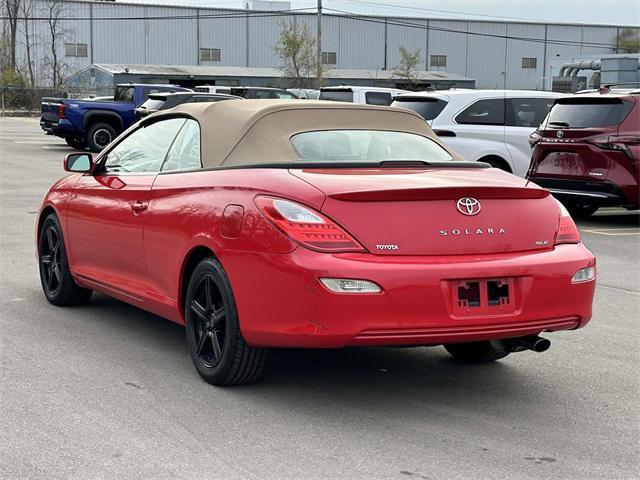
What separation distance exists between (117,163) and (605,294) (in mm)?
4152

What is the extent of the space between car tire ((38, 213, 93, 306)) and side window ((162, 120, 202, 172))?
1547mm

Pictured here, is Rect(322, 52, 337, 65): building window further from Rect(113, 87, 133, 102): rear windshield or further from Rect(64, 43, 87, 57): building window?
Rect(113, 87, 133, 102): rear windshield

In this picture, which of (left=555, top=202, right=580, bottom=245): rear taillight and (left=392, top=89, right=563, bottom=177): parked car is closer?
(left=555, top=202, right=580, bottom=245): rear taillight

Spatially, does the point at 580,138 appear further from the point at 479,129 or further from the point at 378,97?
the point at 378,97

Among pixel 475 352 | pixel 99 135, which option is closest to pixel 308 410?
pixel 475 352

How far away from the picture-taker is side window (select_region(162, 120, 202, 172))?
240 inches

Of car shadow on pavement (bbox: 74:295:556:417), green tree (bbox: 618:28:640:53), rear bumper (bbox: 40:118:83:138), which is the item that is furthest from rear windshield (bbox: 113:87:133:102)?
green tree (bbox: 618:28:640:53)

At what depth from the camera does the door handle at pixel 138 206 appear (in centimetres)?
622

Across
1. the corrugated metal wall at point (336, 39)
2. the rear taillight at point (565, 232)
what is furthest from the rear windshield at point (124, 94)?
the corrugated metal wall at point (336, 39)

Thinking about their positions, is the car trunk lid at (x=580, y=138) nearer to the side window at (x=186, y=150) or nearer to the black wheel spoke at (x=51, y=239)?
the black wheel spoke at (x=51, y=239)

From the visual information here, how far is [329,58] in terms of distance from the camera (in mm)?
76625

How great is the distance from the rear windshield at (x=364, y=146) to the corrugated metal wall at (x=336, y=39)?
67.7m

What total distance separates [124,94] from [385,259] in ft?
81.8

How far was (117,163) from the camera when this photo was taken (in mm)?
7059
